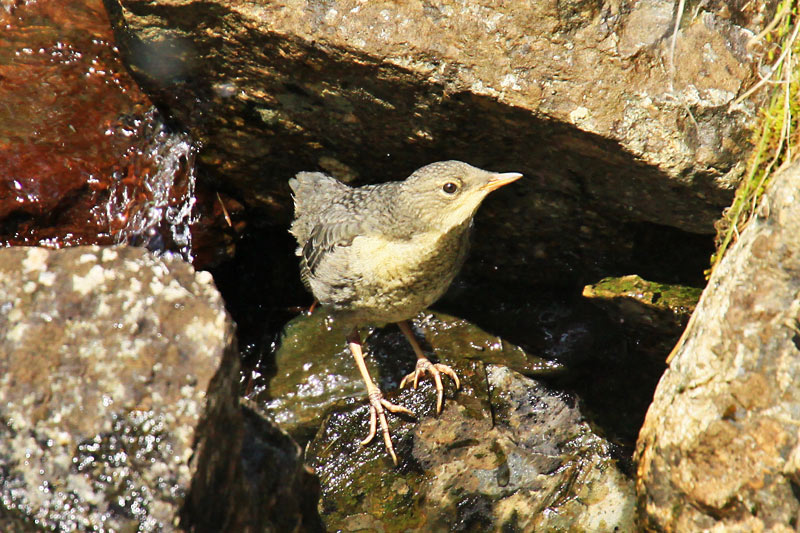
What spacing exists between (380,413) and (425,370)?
0.51m

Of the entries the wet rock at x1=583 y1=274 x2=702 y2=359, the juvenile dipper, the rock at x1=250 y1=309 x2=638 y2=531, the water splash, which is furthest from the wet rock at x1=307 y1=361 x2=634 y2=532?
the water splash

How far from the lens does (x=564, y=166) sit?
4.61m

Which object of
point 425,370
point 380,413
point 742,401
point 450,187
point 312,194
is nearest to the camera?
point 742,401

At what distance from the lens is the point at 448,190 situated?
14.5ft

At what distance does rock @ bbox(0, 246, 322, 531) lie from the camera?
2797 millimetres

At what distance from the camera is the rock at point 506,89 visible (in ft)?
13.4

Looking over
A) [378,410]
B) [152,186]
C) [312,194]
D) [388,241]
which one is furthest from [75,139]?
[378,410]

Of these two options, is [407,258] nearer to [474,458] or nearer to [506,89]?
[506,89]

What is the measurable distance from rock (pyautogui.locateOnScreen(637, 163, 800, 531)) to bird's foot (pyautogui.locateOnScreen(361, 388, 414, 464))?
2.09 metres

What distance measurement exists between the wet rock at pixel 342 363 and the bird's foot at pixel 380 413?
342 mm

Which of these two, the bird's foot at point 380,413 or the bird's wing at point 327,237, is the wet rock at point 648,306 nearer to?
the bird's foot at point 380,413

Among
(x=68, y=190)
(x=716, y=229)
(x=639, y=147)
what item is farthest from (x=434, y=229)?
(x=68, y=190)

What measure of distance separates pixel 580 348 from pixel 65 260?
4062 mm

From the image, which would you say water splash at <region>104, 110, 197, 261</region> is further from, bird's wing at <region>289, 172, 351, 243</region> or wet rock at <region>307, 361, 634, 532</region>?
wet rock at <region>307, 361, 634, 532</region>
